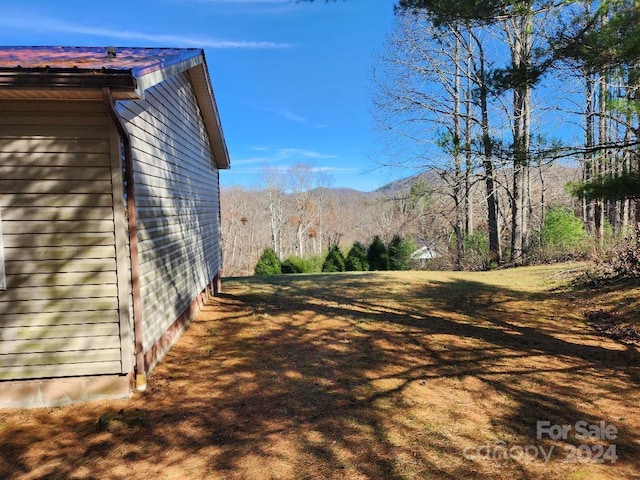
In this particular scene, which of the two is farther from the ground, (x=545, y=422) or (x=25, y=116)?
(x=25, y=116)

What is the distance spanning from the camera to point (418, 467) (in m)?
2.69

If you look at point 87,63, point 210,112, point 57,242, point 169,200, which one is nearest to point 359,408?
point 57,242

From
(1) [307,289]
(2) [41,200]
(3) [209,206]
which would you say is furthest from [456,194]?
(2) [41,200]

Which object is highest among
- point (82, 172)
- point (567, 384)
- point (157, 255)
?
point (82, 172)

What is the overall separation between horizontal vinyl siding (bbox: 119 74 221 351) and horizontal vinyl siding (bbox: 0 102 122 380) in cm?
49

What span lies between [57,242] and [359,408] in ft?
10.8

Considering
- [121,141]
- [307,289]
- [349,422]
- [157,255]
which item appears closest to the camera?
[349,422]

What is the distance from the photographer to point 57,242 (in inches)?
138

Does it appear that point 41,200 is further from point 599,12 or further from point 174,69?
point 599,12

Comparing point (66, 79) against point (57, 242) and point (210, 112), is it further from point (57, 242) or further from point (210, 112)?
point (210, 112)

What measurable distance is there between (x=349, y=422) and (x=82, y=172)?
340 centimetres

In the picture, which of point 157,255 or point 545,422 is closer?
point 545,422

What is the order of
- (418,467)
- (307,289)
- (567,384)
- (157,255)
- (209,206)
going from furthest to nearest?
(307,289) → (209,206) → (157,255) → (567,384) → (418,467)

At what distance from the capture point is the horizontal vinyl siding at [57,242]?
11.2 ft
